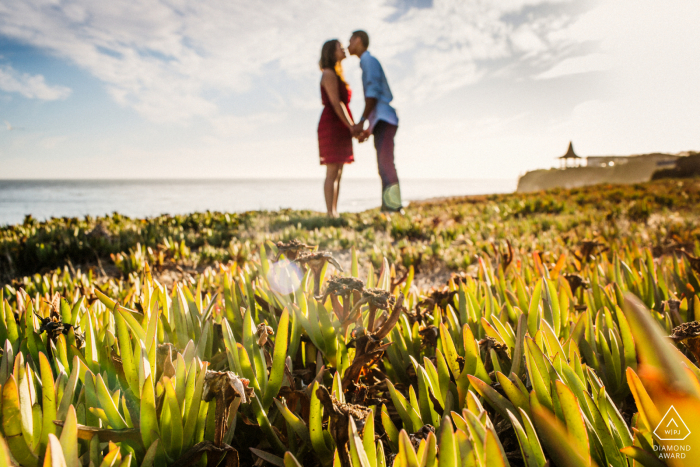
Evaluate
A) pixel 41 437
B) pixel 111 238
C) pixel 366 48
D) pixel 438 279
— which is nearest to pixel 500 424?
pixel 41 437

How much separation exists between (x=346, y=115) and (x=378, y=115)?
0.52m

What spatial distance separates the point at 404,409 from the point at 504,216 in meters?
5.98

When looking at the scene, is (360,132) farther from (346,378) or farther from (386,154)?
(346,378)

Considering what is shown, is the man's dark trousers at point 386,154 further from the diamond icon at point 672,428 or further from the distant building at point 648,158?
the distant building at point 648,158

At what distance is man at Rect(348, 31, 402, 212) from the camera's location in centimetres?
599

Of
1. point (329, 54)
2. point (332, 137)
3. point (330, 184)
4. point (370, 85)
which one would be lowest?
point (330, 184)

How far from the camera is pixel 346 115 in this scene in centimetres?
610

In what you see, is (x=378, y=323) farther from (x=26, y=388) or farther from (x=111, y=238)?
(x=111, y=238)

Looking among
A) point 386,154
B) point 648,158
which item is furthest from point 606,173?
point 386,154

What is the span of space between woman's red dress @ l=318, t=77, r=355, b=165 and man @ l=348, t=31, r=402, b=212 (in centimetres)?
26

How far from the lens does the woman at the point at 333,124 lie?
5.90 metres

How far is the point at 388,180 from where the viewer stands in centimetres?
654

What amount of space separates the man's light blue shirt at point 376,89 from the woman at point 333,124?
15.8 inches

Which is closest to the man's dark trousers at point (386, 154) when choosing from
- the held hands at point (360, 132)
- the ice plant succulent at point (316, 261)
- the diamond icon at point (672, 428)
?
the held hands at point (360, 132)
